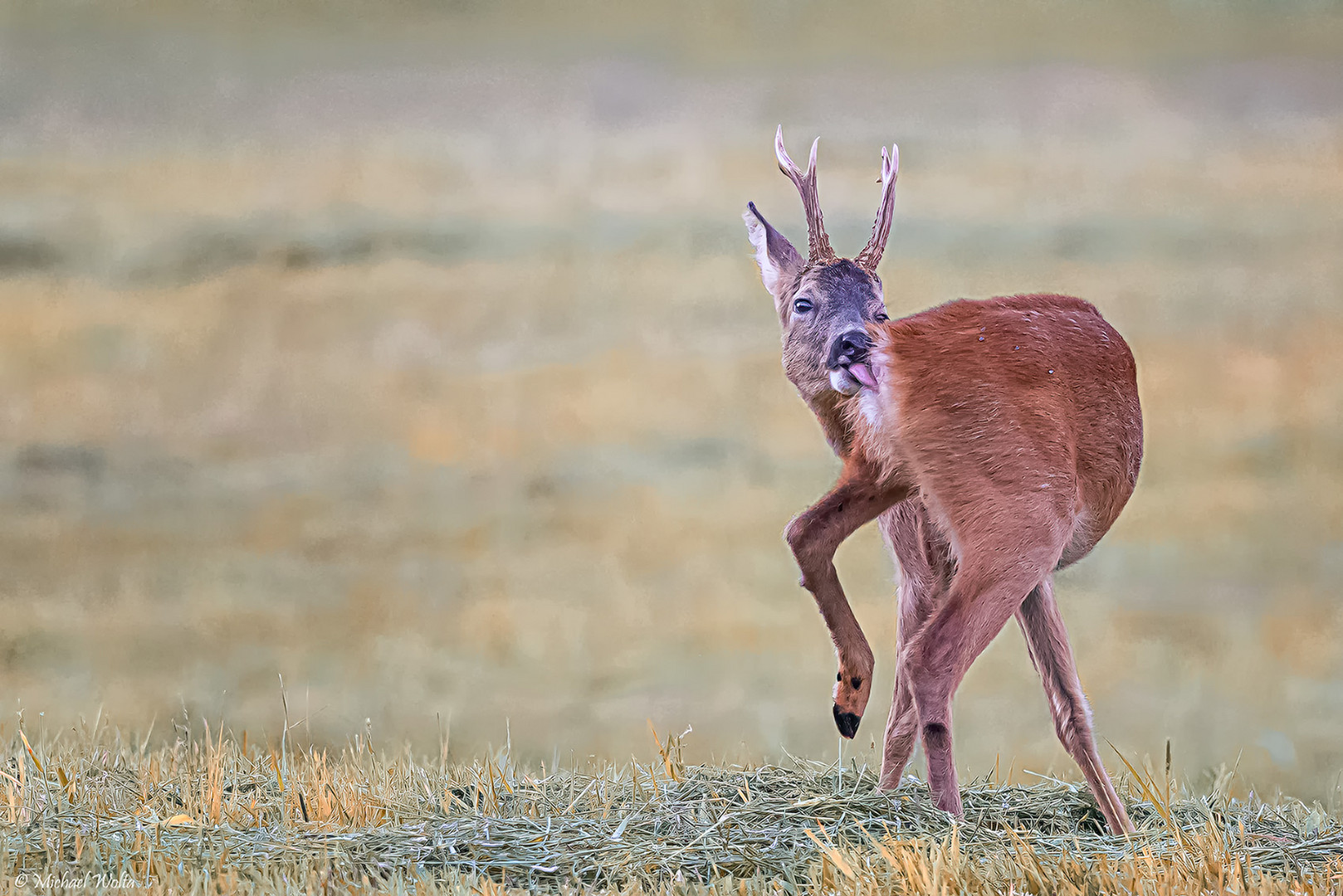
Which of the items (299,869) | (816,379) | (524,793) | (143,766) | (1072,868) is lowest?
(1072,868)

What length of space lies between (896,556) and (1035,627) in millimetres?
625

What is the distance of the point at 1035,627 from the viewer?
540 centimetres

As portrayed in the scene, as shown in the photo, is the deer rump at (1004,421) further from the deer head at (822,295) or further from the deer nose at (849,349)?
the deer head at (822,295)

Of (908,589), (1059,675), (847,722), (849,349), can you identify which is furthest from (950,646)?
(849,349)

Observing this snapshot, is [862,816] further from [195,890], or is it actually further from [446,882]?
[195,890]

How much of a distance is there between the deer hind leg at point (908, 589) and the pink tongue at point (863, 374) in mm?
650

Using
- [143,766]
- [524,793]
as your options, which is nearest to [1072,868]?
[524,793]

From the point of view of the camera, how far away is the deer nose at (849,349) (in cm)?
514

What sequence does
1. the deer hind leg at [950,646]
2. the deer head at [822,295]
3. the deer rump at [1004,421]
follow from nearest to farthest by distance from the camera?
the deer hind leg at [950,646]
the deer rump at [1004,421]
the deer head at [822,295]

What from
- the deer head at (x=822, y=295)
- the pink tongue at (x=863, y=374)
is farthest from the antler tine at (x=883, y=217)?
the pink tongue at (x=863, y=374)

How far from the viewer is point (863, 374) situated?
5.07 metres

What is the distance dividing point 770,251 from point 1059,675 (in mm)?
2224

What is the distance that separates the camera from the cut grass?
3.83m

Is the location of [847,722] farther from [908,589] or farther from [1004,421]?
[1004,421]
